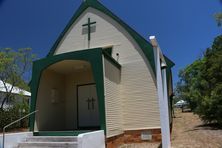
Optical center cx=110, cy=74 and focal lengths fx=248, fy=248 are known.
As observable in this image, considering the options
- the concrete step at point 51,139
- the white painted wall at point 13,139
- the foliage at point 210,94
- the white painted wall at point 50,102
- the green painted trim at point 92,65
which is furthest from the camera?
the foliage at point 210,94

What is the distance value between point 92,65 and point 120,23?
363 centimetres

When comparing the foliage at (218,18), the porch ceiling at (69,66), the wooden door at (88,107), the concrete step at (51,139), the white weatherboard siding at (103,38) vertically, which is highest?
the foliage at (218,18)

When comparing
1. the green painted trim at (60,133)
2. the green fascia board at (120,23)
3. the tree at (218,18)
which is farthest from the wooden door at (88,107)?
the tree at (218,18)

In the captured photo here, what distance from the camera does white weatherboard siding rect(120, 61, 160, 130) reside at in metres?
10.2

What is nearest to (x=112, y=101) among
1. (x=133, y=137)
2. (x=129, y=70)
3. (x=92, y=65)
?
(x=92, y=65)

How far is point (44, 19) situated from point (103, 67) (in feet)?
28.5

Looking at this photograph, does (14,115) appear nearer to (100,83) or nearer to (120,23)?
(120,23)

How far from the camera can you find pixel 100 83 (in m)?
8.81

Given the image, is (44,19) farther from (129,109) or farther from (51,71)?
(129,109)

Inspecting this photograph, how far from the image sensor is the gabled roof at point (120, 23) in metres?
10.9

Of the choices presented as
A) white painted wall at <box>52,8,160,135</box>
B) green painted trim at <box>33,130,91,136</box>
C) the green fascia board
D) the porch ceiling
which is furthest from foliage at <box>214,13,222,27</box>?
green painted trim at <box>33,130,91,136</box>

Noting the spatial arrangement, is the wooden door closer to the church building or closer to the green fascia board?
the church building

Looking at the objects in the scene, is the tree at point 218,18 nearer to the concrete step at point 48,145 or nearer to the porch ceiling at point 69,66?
the porch ceiling at point 69,66

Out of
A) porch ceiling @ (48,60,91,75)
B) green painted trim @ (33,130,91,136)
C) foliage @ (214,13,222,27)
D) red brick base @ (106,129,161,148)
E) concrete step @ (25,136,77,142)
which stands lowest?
red brick base @ (106,129,161,148)
